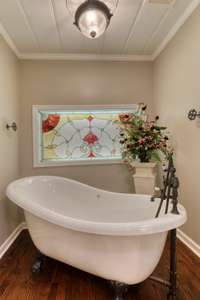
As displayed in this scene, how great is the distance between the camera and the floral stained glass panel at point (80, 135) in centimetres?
290

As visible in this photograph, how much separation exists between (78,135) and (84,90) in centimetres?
61

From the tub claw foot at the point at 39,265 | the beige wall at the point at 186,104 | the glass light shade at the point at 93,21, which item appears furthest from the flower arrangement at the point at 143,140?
the tub claw foot at the point at 39,265

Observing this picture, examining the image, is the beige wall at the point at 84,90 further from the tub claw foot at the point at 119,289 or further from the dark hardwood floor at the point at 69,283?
the tub claw foot at the point at 119,289

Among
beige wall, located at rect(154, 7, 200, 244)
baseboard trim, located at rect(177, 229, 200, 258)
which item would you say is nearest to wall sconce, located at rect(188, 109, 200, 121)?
beige wall, located at rect(154, 7, 200, 244)

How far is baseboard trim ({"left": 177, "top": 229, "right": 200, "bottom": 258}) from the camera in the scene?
80.2 inches

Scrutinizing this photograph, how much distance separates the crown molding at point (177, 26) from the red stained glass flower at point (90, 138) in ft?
4.38

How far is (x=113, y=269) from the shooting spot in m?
1.36

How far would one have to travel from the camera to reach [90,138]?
2.99 m

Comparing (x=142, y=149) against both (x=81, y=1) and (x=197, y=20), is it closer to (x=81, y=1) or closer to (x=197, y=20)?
(x=197, y=20)

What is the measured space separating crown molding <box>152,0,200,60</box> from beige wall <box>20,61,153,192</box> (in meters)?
0.27

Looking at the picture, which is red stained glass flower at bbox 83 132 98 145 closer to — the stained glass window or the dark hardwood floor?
the stained glass window

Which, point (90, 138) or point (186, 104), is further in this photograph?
point (90, 138)

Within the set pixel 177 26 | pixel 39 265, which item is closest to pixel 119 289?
pixel 39 265

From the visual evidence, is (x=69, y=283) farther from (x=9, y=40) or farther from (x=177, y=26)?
(x=177, y=26)
